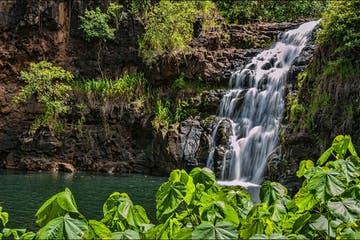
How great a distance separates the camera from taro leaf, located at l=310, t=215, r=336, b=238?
5.74 feet

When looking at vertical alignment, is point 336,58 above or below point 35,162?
above

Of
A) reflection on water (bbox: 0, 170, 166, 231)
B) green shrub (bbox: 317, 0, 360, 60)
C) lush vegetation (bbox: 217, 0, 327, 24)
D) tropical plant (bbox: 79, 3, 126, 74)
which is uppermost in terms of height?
lush vegetation (bbox: 217, 0, 327, 24)

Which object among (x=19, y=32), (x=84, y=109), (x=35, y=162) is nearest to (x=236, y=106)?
(x=84, y=109)

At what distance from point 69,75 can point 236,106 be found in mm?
7893

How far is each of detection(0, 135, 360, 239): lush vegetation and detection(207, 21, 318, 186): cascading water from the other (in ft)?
39.7

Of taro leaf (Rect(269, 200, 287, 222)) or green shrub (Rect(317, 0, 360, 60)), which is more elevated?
green shrub (Rect(317, 0, 360, 60))

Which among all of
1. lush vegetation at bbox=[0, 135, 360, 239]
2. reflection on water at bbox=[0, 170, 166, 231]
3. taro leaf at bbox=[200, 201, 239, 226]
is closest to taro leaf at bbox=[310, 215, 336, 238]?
lush vegetation at bbox=[0, 135, 360, 239]

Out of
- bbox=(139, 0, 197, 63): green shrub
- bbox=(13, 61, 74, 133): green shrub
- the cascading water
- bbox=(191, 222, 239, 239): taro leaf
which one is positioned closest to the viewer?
bbox=(191, 222, 239, 239): taro leaf

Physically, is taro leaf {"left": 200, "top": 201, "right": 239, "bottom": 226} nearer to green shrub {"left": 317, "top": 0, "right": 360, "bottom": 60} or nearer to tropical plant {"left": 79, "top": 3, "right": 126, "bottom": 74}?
green shrub {"left": 317, "top": 0, "right": 360, "bottom": 60}

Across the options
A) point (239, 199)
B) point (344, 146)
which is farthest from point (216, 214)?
point (344, 146)

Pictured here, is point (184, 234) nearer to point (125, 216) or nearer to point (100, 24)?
point (125, 216)

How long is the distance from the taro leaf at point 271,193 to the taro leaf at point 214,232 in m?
0.76

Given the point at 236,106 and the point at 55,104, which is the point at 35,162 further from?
the point at 236,106

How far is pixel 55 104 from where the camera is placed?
61.1ft
